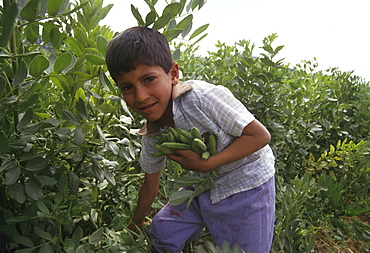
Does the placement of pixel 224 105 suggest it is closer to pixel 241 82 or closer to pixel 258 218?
pixel 258 218

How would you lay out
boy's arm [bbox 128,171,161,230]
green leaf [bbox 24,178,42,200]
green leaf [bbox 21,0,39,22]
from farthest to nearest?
boy's arm [bbox 128,171,161,230]
green leaf [bbox 24,178,42,200]
green leaf [bbox 21,0,39,22]

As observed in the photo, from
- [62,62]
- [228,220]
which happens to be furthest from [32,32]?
[228,220]

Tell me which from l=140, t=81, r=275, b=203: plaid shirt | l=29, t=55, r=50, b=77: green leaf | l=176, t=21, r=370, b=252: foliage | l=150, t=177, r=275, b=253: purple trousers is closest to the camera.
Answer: l=29, t=55, r=50, b=77: green leaf

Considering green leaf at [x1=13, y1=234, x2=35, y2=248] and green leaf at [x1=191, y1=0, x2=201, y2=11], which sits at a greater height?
green leaf at [x1=191, y1=0, x2=201, y2=11]

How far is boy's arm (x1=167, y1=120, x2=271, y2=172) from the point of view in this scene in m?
1.41

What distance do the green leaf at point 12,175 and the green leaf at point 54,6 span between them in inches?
21.9

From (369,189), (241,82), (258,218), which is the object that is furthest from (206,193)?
(369,189)

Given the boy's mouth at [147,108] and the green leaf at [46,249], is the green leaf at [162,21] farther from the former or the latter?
the green leaf at [46,249]

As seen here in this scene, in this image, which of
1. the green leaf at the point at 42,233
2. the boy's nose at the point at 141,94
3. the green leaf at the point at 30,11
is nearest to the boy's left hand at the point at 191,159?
the boy's nose at the point at 141,94

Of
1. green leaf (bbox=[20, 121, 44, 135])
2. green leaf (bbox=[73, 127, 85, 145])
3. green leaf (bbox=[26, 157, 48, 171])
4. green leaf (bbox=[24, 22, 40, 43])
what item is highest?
green leaf (bbox=[24, 22, 40, 43])

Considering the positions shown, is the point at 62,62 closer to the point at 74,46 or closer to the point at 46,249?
the point at 74,46

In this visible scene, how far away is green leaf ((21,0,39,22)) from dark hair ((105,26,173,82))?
0.29 meters

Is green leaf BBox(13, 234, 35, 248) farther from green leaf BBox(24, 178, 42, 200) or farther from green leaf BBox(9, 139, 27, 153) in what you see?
green leaf BBox(9, 139, 27, 153)

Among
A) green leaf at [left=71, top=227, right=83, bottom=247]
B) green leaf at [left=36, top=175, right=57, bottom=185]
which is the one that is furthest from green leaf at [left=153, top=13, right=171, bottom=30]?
green leaf at [left=71, top=227, right=83, bottom=247]
